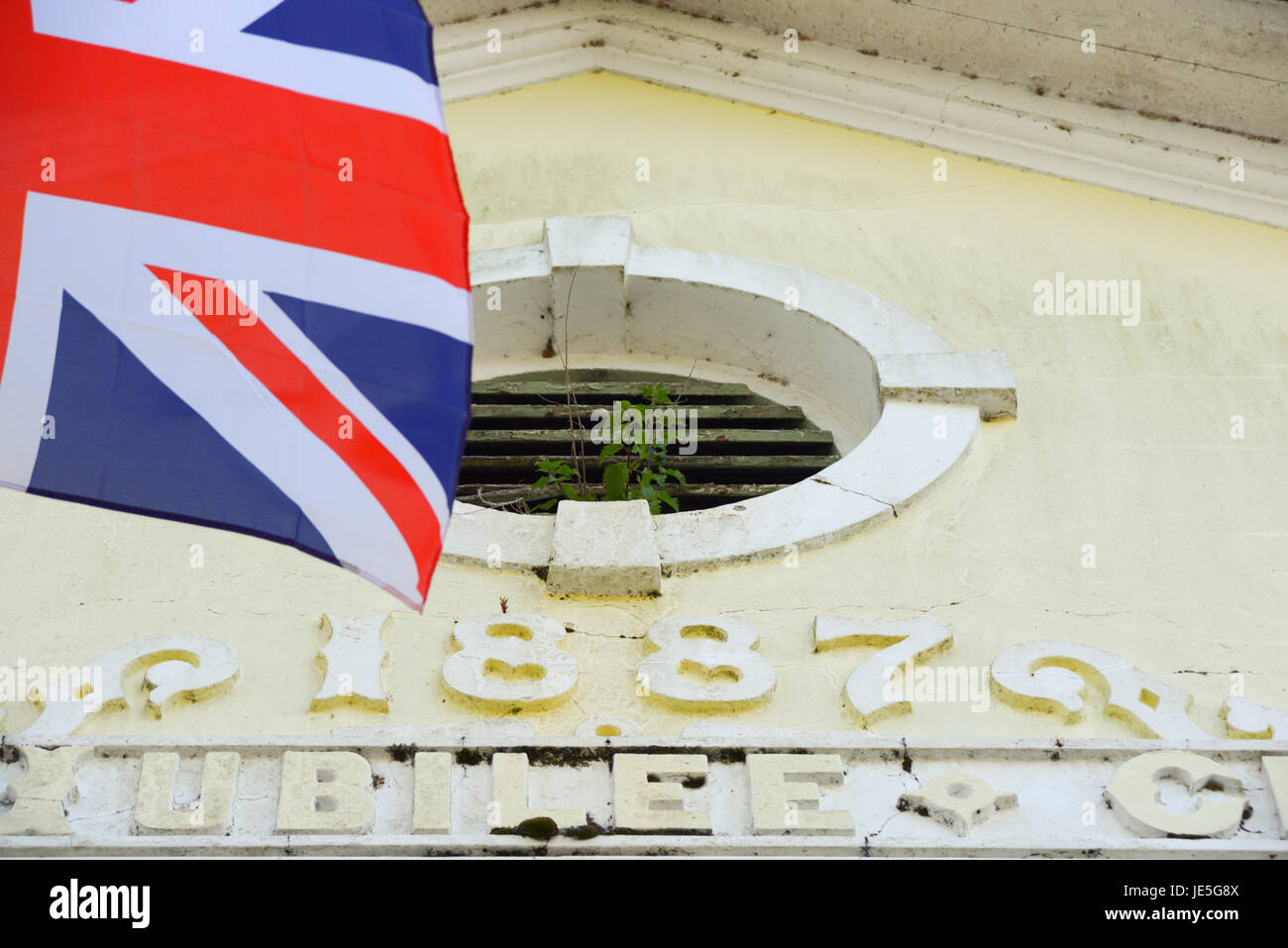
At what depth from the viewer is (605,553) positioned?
243 inches

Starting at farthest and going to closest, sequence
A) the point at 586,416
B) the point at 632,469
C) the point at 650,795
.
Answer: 1. the point at 586,416
2. the point at 632,469
3. the point at 650,795

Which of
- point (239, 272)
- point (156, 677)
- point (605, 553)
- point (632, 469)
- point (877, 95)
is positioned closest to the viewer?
point (239, 272)

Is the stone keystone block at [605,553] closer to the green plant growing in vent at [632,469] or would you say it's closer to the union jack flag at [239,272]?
the green plant growing in vent at [632,469]

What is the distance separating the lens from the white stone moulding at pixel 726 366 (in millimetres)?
6293

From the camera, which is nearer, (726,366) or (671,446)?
(671,446)

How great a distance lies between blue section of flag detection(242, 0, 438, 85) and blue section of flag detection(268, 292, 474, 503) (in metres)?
0.67

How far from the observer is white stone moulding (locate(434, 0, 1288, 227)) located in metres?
8.30

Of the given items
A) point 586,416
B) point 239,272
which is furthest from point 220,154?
point 586,416

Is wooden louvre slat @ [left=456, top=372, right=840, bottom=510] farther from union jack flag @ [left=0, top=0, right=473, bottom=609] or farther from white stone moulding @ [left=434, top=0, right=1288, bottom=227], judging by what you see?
union jack flag @ [left=0, top=0, right=473, bottom=609]

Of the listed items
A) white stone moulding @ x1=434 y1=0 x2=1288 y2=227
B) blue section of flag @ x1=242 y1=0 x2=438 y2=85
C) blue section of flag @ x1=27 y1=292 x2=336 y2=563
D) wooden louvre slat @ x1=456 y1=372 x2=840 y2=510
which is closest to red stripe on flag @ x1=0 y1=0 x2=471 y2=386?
blue section of flag @ x1=242 y1=0 x2=438 y2=85

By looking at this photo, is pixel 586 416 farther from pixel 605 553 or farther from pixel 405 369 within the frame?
pixel 405 369

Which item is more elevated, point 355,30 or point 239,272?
point 355,30

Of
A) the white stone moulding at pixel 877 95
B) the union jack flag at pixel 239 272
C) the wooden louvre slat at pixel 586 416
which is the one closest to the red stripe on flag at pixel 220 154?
the union jack flag at pixel 239 272

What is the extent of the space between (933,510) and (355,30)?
251cm
